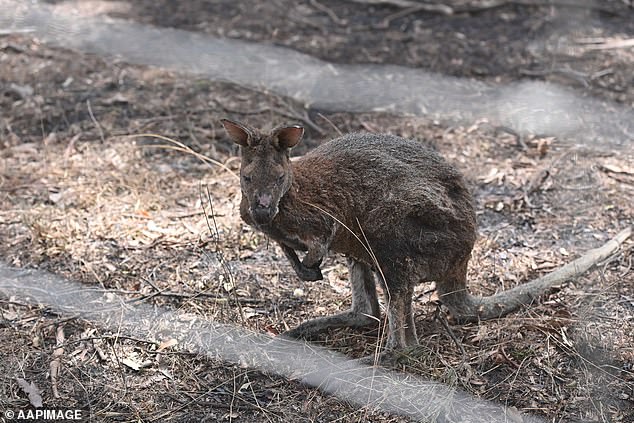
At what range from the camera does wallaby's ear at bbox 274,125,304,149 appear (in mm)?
3330

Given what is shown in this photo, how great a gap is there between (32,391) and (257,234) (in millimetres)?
A: 1618

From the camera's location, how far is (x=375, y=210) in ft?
11.7

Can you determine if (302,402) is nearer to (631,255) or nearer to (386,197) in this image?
(386,197)

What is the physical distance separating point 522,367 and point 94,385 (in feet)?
6.30

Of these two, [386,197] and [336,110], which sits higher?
[386,197]

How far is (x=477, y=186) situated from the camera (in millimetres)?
5238

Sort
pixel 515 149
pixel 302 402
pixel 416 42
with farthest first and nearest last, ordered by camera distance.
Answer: pixel 416 42, pixel 515 149, pixel 302 402

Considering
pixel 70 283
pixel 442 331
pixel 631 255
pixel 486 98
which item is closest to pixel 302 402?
pixel 442 331

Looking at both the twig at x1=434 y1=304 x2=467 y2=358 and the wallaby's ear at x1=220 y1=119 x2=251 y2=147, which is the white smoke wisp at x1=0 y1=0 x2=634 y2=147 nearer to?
the twig at x1=434 y1=304 x2=467 y2=358

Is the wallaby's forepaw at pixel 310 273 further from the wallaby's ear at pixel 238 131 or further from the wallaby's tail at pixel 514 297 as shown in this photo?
the wallaby's tail at pixel 514 297

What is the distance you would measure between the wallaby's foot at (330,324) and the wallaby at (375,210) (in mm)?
192

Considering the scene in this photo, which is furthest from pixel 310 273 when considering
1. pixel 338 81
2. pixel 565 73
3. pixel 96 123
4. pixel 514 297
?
pixel 565 73

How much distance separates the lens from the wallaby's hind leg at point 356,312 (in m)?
3.89

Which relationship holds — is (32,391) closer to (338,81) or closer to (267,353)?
(267,353)
